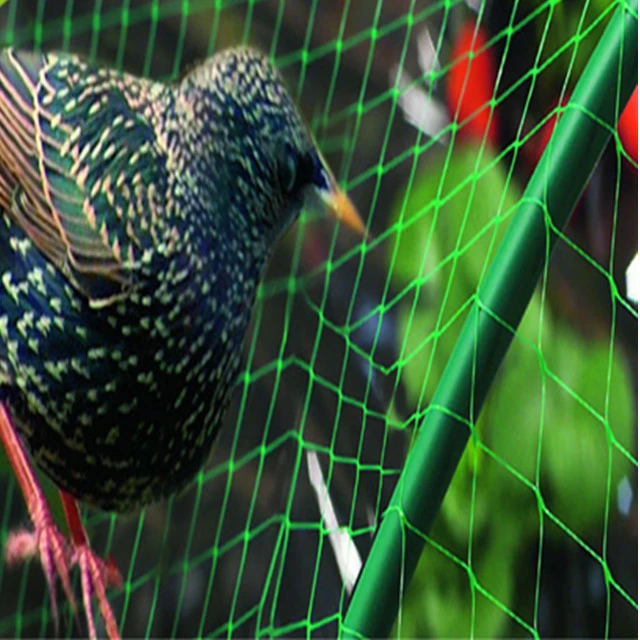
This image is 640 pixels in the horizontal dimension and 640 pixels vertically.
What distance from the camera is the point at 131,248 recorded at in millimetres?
1228

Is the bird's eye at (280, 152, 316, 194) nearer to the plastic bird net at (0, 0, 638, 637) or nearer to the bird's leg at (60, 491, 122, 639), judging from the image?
the plastic bird net at (0, 0, 638, 637)

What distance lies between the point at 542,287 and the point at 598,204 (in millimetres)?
92

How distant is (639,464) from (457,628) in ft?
0.74

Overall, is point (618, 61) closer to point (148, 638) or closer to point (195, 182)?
point (195, 182)

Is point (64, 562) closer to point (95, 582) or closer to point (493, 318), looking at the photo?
point (95, 582)

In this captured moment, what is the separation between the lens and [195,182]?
1266 mm

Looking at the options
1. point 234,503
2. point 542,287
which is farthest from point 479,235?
Answer: point 234,503

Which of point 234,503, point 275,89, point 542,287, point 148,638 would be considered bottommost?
point 148,638

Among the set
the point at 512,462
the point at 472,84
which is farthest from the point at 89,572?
the point at 472,84

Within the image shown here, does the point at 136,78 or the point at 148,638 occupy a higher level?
the point at 136,78

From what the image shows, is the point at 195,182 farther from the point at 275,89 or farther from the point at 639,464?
the point at 639,464

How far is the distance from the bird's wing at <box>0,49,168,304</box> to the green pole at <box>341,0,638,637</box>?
301 mm

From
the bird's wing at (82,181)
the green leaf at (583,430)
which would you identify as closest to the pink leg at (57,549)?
the bird's wing at (82,181)

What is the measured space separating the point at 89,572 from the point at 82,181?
38 centimetres
